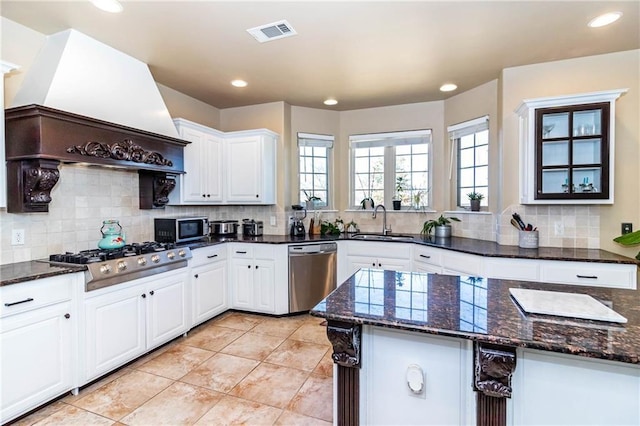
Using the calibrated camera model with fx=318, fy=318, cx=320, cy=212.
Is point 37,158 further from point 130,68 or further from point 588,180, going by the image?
point 588,180

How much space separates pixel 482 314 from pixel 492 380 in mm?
241

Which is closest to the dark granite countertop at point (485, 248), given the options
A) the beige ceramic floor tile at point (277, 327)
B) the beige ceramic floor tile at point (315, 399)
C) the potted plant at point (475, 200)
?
the potted plant at point (475, 200)

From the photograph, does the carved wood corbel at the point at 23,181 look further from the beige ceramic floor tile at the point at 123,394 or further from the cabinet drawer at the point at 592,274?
the cabinet drawer at the point at 592,274

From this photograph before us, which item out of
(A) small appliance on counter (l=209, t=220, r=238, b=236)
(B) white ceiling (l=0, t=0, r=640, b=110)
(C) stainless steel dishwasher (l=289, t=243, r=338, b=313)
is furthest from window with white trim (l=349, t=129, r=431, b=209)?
(A) small appliance on counter (l=209, t=220, r=238, b=236)

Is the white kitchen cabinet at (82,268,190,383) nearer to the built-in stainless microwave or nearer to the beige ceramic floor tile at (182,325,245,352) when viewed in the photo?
the beige ceramic floor tile at (182,325,245,352)

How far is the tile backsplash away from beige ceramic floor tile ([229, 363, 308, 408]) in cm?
182

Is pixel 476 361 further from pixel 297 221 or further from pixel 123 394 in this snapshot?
pixel 297 221

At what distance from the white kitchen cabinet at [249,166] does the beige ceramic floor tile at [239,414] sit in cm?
Answer: 238

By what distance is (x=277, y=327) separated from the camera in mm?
3457

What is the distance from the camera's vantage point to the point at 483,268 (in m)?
2.82

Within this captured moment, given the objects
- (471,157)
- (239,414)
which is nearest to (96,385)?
(239,414)

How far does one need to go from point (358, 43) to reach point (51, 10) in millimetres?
2211

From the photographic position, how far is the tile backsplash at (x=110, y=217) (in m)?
2.40

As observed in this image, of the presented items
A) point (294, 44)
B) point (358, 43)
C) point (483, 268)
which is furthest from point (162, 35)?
point (483, 268)
